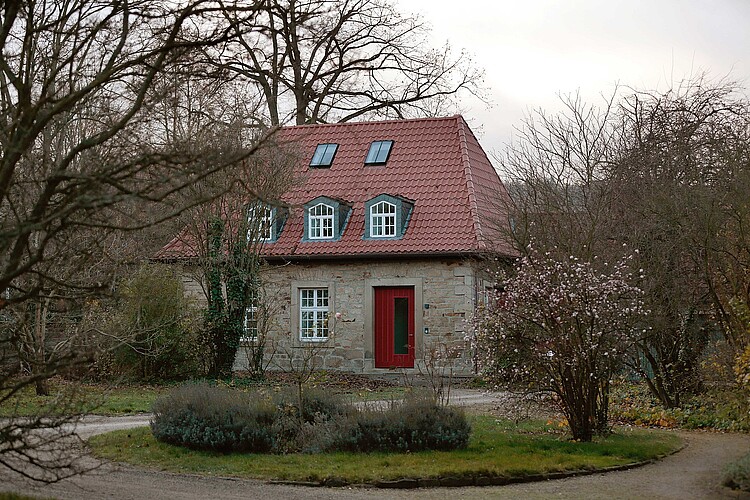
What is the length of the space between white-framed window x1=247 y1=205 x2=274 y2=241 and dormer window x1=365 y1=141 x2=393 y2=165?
5734 millimetres

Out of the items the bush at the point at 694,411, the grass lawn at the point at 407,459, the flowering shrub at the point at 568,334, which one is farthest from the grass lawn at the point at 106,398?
the bush at the point at 694,411

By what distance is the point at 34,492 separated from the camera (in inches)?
409

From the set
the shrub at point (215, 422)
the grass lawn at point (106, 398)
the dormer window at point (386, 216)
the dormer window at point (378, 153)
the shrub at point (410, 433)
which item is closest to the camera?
the shrub at point (410, 433)

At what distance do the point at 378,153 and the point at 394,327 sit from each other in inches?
228

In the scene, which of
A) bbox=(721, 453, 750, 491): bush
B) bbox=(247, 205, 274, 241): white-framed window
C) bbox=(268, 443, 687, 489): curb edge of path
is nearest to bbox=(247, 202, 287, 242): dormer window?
bbox=(247, 205, 274, 241): white-framed window

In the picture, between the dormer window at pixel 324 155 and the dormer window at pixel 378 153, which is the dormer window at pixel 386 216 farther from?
the dormer window at pixel 324 155

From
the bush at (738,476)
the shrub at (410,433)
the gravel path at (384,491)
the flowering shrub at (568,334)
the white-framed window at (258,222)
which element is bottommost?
the gravel path at (384,491)

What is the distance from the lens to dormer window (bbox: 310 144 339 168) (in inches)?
1162

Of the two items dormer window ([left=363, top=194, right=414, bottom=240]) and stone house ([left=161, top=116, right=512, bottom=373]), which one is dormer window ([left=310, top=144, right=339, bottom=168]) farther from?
Answer: dormer window ([left=363, top=194, right=414, bottom=240])

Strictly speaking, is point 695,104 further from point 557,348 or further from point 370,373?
point 557,348

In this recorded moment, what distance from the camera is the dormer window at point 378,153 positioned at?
28.9 meters

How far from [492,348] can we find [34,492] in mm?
6900

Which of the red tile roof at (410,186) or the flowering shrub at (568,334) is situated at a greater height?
the red tile roof at (410,186)

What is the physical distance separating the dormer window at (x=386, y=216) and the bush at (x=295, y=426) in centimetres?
1316
